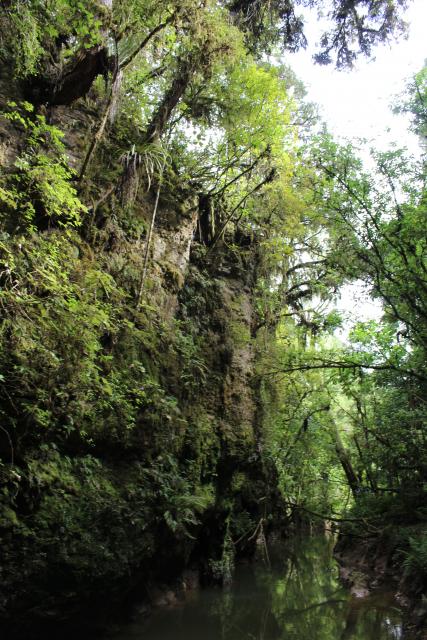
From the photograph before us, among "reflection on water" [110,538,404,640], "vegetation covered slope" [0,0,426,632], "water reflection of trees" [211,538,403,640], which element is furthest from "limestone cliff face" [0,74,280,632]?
"water reflection of trees" [211,538,403,640]

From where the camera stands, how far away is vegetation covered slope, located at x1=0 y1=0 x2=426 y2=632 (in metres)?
5.80

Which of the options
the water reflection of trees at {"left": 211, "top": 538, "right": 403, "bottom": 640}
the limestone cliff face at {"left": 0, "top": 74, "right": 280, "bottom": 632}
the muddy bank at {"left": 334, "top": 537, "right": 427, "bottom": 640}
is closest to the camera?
the limestone cliff face at {"left": 0, "top": 74, "right": 280, "bottom": 632}

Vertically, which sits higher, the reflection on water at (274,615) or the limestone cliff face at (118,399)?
the limestone cliff face at (118,399)

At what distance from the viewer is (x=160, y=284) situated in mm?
9828

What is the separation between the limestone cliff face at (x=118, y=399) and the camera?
559 centimetres

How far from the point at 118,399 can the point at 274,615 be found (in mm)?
5173

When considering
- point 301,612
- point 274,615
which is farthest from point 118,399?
point 301,612

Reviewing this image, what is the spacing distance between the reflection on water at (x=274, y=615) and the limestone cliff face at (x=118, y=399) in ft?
2.26

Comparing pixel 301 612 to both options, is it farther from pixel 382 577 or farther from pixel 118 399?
pixel 118 399

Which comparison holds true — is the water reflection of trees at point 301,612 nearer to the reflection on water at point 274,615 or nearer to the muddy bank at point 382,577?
the reflection on water at point 274,615

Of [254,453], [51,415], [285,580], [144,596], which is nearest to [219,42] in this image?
[51,415]

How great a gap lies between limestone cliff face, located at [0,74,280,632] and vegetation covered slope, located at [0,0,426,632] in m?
0.04

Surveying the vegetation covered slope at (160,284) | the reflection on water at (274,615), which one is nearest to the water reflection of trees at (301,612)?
the reflection on water at (274,615)

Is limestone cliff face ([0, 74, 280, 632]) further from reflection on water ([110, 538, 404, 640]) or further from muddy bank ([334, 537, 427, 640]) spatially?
muddy bank ([334, 537, 427, 640])
